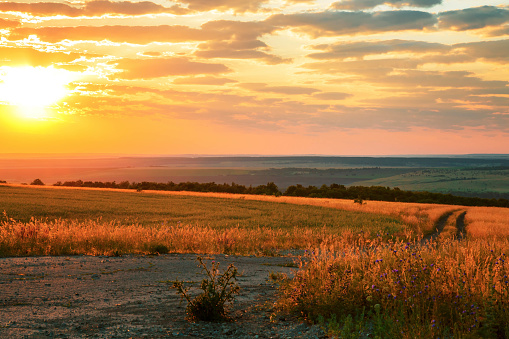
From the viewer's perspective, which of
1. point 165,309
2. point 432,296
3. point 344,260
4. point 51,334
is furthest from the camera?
point 344,260

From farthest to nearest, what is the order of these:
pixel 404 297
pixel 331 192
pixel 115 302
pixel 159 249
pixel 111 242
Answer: pixel 331 192 → pixel 111 242 → pixel 159 249 → pixel 115 302 → pixel 404 297

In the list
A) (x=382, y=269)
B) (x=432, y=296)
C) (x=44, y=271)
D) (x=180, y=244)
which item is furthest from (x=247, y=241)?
(x=432, y=296)

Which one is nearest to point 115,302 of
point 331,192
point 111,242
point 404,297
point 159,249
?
point 404,297

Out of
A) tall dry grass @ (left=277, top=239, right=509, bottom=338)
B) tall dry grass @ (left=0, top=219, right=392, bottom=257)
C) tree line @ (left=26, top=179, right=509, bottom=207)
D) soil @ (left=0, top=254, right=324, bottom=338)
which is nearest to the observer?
tall dry grass @ (left=277, top=239, right=509, bottom=338)

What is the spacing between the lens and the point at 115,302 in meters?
9.26

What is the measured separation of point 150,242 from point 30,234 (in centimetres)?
435

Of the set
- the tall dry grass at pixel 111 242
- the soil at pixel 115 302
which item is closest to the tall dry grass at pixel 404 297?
the soil at pixel 115 302

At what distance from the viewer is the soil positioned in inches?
301

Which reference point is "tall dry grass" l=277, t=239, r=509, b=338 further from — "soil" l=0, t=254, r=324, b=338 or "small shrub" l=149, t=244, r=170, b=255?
"small shrub" l=149, t=244, r=170, b=255

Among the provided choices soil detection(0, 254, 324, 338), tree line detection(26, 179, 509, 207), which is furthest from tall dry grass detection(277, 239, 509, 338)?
tree line detection(26, 179, 509, 207)

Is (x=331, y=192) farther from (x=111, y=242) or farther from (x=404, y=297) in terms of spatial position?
(x=404, y=297)

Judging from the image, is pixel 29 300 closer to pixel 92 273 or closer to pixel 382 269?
pixel 92 273

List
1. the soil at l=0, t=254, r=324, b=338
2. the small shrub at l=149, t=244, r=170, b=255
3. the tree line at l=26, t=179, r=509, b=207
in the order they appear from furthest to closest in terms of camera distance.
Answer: the tree line at l=26, t=179, r=509, b=207 → the small shrub at l=149, t=244, r=170, b=255 → the soil at l=0, t=254, r=324, b=338

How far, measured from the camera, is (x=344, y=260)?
33.6ft
